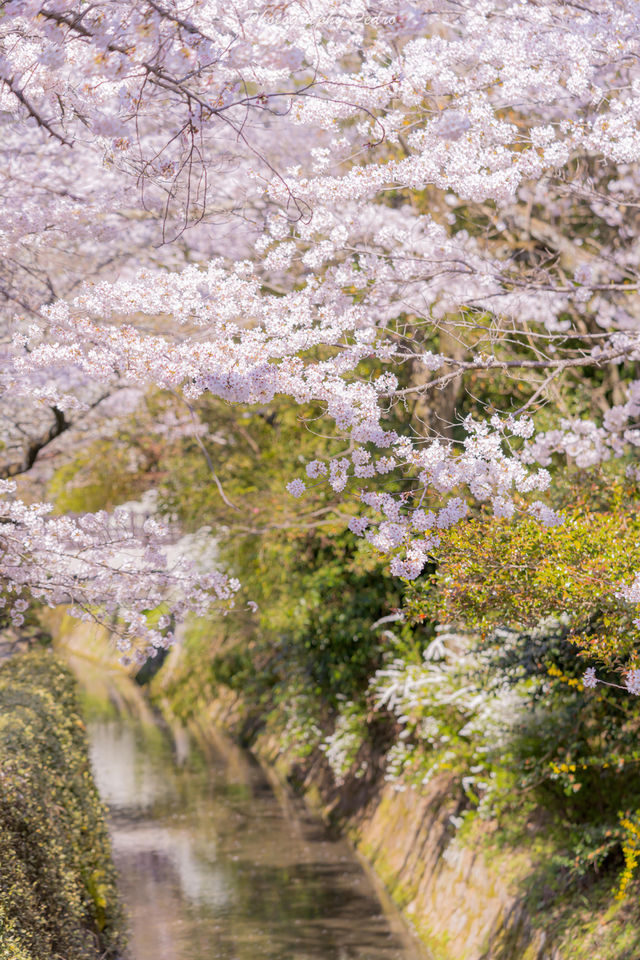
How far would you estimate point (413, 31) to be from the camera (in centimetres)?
646

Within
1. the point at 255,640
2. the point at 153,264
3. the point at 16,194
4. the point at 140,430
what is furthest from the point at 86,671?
the point at 16,194

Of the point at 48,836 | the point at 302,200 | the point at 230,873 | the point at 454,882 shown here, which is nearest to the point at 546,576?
the point at 302,200

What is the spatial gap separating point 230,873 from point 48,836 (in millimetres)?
5535

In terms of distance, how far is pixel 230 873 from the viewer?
1163cm

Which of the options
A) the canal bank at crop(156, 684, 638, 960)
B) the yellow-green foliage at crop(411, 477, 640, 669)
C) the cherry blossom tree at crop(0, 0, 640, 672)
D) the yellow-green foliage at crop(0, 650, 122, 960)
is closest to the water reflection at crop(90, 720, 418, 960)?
the canal bank at crop(156, 684, 638, 960)

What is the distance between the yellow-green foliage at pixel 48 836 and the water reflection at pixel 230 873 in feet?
3.43

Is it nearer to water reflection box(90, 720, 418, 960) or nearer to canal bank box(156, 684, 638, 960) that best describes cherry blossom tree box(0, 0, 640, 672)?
canal bank box(156, 684, 638, 960)

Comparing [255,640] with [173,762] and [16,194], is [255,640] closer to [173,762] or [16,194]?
[173,762]

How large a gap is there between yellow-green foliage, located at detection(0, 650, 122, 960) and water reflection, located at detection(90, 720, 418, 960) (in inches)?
41.2

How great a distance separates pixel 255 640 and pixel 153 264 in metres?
7.07

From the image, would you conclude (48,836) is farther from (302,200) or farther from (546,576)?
(302,200)

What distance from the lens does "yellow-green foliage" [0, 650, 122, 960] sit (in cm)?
552

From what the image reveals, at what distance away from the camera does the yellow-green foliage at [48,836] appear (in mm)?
5520

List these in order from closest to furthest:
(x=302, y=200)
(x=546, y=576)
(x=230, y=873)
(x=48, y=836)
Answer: (x=546, y=576) → (x=302, y=200) → (x=48, y=836) → (x=230, y=873)
